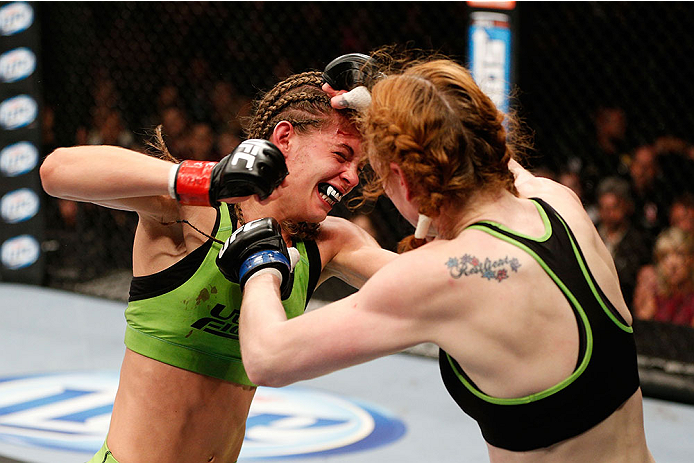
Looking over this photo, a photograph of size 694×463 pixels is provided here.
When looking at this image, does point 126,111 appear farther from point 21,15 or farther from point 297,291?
point 297,291

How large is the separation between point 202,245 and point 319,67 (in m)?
3.36

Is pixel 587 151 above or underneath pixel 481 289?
underneath

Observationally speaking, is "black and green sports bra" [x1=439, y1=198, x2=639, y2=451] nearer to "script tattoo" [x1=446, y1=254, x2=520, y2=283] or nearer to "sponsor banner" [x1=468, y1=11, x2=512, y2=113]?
"script tattoo" [x1=446, y1=254, x2=520, y2=283]

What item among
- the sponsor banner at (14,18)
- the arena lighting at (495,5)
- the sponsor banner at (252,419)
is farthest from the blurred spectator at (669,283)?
the sponsor banner at (14,18)

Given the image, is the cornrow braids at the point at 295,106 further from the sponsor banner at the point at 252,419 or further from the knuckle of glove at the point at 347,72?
the sponsor banner at the point at 252,419

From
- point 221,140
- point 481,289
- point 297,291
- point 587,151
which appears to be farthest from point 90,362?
point 481,289

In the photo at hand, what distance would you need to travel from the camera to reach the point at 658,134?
3.83 meters

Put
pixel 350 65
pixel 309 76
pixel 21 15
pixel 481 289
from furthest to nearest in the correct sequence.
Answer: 1. pixel 21 15
2. pixel 309 76
3. pixel 350 65
4. pixel 481 289

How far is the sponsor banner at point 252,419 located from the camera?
2594 mm

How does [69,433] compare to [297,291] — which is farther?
[69,433]

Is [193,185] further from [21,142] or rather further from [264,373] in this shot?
[21,142]

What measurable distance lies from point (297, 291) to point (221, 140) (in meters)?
3.48

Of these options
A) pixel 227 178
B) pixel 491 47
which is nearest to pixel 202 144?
pixel 491 47

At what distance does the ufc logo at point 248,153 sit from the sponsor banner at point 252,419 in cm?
143
